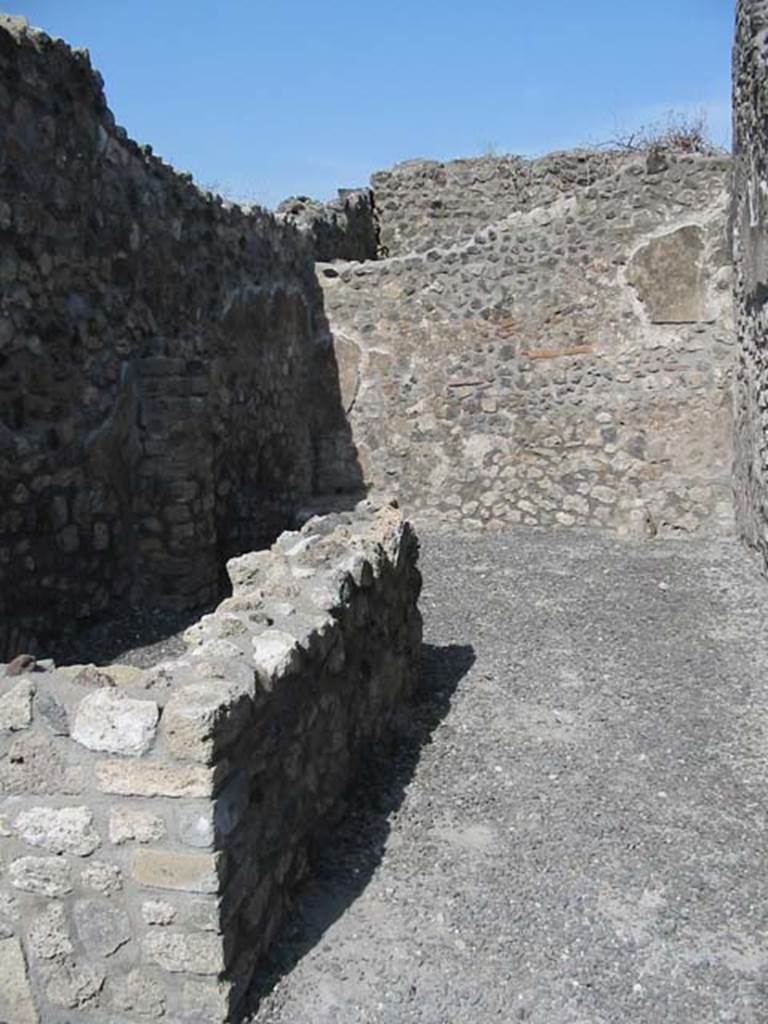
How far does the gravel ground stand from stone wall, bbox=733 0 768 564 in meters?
1.42

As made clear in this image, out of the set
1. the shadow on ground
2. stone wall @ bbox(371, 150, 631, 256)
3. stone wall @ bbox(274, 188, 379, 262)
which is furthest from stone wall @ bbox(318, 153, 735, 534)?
the shadow on ground

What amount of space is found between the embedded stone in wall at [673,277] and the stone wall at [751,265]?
0.36 metres

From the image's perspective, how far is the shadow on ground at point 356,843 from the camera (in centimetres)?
282

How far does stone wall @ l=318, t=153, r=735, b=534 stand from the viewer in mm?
8227

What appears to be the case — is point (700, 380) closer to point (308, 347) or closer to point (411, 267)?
point (411, 267)

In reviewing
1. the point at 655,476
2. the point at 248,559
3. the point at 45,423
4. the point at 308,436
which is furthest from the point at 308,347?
the point at 248,559

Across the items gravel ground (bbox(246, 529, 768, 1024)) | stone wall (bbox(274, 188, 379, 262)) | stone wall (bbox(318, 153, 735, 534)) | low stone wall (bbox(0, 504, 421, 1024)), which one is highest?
stone wall (bbox(274, 188, 379, 262))

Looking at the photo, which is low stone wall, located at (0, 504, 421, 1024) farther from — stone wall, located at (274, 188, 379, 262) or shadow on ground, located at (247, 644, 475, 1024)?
stone wall, located at (274, 188, 379, 262)

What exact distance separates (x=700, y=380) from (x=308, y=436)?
354 cm

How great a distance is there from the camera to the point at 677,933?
2.94 metres

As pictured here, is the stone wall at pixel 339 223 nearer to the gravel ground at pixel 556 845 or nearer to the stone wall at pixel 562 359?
the stone wall at pixel 562 359

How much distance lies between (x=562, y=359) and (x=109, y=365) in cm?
423

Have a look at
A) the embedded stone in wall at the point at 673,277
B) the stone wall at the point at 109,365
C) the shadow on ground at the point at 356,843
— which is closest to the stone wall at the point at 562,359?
the embedded stone in wall at the point at 673,277

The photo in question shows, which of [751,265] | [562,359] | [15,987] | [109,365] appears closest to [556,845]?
[15,987]
